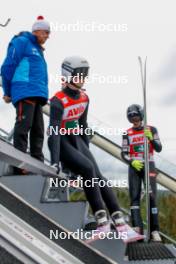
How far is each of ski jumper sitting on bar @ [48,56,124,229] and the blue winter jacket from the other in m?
0.17

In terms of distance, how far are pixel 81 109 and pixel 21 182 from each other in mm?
675

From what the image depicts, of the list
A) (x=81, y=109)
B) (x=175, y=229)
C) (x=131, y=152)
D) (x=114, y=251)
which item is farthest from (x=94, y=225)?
(x=175, y=229)

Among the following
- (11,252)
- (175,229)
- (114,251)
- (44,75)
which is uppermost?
(44,75)

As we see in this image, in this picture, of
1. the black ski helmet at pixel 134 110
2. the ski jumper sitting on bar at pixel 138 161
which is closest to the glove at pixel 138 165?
the ski jumper sitting on bar at pixel 138 161

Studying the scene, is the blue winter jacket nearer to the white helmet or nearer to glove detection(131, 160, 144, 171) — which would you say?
the white helmet

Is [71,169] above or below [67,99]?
below

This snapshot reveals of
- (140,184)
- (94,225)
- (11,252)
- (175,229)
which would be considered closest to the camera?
(11,252)

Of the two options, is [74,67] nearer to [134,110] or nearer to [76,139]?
[76,139]

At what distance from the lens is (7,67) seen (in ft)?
9.91

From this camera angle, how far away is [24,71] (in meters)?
2.98

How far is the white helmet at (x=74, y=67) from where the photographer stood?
2.93m

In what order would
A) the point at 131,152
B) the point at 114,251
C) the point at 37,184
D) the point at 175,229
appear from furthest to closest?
1. the point at 175,229
2. the point at 131,152
3. the point at 37,184
4. the point at 114,251

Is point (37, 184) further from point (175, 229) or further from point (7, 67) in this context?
point (175, 229)

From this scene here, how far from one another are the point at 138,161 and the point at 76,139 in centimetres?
120
